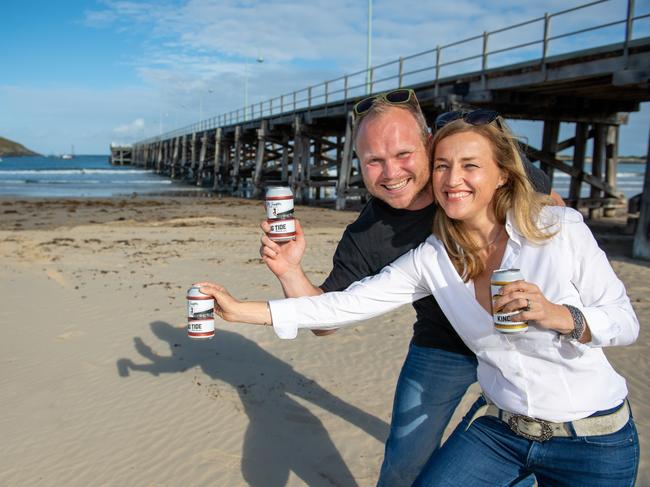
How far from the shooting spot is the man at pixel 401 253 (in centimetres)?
259

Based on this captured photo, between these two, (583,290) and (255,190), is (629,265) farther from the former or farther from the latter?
(255,190)

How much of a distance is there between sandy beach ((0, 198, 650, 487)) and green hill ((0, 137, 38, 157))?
483ft

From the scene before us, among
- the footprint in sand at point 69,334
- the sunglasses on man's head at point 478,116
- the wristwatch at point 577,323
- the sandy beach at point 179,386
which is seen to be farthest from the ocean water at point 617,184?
the wristwatch at point 577,323

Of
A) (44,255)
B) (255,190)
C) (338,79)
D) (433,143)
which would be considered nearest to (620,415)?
(433,143)

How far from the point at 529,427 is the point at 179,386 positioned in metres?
3.65

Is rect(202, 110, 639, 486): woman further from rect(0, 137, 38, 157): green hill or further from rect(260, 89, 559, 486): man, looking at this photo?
rect(0, 137, 38, 157): green hill

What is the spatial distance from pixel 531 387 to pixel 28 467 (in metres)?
3.37

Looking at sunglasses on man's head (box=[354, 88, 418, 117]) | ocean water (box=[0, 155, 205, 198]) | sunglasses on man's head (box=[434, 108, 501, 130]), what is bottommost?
ocean water (box=[0, 155, 205, 198])

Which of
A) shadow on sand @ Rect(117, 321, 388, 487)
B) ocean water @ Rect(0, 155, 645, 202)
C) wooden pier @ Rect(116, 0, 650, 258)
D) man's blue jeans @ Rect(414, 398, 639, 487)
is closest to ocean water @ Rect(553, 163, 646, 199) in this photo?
ocean water @ Rect(0, 155, 645, 202)

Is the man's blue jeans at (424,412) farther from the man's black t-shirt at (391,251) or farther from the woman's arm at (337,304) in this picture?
the woman's arm at (337,304)

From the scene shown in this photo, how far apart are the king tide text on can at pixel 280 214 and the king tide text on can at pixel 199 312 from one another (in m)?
0.41

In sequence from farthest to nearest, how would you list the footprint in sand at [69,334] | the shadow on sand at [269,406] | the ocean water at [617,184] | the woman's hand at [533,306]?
the ocean water at [617,184]
the footprint in sand at [69,334]
the shadow on sand at [269,406]
the woman's hand at [533,306]

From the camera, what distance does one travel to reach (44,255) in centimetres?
1033

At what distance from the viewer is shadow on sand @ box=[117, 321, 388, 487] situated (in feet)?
12.3
